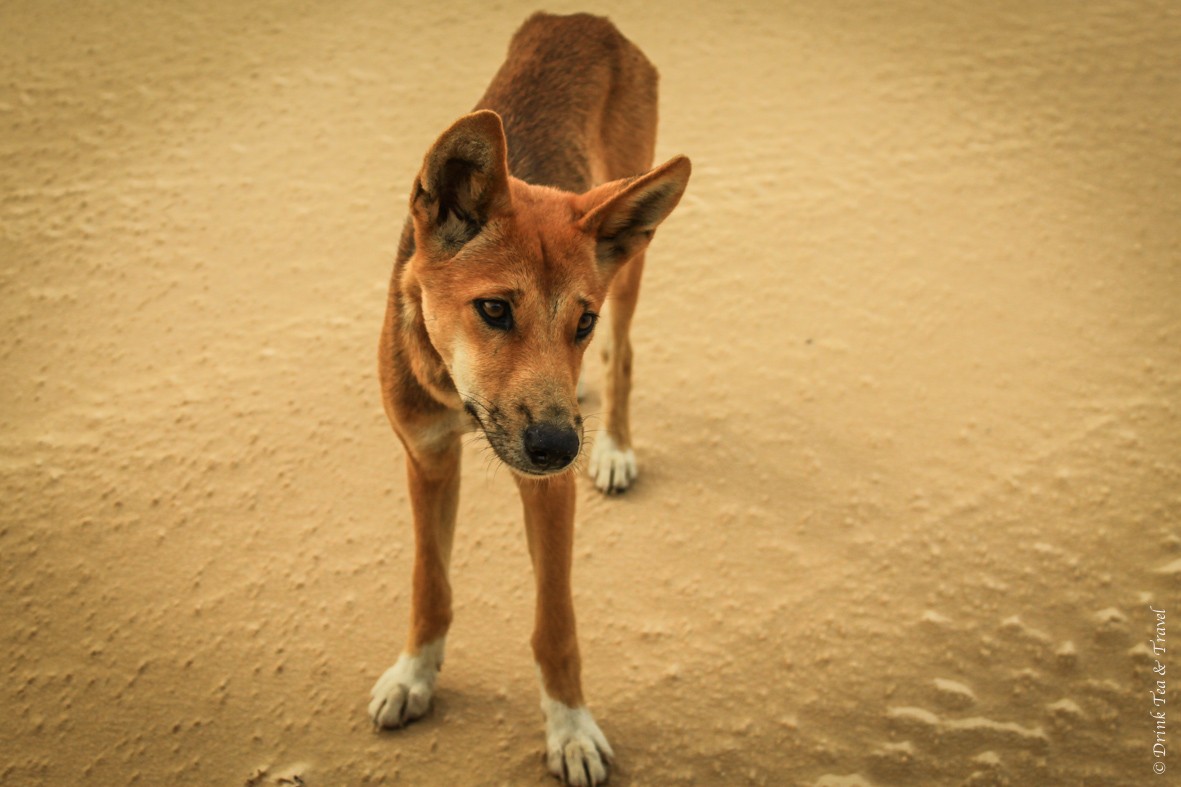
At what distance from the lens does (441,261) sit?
3109 millimetres

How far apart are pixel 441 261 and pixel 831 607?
2254mm

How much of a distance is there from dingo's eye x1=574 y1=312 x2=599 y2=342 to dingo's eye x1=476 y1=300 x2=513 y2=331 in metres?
0.25

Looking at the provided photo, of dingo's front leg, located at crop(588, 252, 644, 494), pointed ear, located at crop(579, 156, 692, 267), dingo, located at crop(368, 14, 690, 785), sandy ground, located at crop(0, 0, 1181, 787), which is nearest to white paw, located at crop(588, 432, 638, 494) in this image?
dingo's front leg, located at crop(588, 252, 644, 494)

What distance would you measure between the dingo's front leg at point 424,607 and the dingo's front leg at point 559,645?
363 millimetres

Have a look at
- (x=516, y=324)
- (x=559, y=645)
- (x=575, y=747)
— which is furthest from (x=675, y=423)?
(x=516, y=324)

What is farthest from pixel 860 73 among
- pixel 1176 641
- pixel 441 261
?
pixel 441 261

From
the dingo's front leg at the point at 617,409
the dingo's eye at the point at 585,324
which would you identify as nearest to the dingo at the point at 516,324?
the dingo's eye at the point at 585,324

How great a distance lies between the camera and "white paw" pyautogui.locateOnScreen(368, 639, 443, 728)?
3633 millimetres

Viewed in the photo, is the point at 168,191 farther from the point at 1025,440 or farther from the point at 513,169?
the point at 1025,440

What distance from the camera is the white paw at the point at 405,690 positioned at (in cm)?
363

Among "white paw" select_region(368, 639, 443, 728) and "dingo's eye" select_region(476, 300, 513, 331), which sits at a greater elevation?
"dingo's eye" select_region(476, 300, 513, 331)

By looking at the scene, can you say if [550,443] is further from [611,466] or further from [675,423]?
[675,423]

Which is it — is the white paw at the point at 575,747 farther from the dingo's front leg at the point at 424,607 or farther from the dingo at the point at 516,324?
the dingo's front leg at the point at 424,607

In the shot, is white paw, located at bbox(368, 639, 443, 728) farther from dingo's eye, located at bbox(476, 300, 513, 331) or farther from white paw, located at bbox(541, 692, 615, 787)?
dingo's eye, located at bbox(476, 300, 513, 331)
